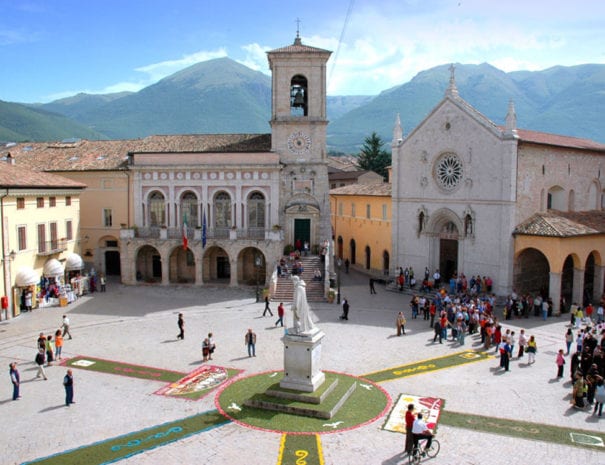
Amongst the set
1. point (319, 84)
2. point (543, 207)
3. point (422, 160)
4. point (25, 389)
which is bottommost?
point (25, 389)

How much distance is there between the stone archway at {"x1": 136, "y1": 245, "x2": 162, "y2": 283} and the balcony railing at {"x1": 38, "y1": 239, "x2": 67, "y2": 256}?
6.28 m

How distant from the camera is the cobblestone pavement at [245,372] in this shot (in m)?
15.1

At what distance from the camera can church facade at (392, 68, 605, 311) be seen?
3344 centimetres

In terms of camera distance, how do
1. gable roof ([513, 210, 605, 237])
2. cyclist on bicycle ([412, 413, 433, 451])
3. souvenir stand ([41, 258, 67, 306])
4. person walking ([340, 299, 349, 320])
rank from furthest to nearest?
souvenir stand ([41, 258, 67, 306]) → gable roof ([513, 210, 605, 237]) → person walking ([340, 299, 349, 320]) → cyclist on bicycle ([412, 413, 433, 451])

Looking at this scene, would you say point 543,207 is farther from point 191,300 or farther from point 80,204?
point 80,204

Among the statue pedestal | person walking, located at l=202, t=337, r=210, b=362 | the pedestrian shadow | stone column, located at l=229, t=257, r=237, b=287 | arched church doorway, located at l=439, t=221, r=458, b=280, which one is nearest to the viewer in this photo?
the statue pedestal

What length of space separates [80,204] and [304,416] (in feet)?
108

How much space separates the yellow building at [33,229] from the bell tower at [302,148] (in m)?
14.9

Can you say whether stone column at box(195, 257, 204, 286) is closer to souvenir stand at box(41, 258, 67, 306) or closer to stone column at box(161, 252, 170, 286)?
stone column at box(161, 252, 170, 286)

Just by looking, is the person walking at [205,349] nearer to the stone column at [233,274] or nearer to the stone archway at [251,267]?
the stone column at [233,274]

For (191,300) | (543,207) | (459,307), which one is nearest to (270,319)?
(191,300)

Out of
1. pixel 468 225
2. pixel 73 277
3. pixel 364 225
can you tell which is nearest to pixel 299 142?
pixel 364 225

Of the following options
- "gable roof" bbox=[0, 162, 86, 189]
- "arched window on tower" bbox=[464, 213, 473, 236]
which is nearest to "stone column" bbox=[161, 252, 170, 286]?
"gable roof" bbox=[0, 162, 86, 189]

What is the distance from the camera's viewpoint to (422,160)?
38938mm
